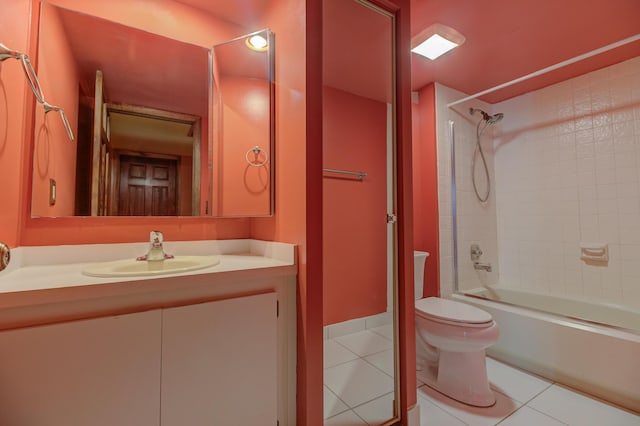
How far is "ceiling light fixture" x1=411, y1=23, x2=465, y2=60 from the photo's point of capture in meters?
1.69

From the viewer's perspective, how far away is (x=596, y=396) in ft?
4.87

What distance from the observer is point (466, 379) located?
148 centimetres

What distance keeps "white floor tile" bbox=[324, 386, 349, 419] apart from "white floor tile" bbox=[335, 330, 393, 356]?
0.76 ft

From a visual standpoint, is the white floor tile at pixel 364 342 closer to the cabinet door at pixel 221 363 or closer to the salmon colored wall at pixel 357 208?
the salmon colored wall at pixel 357 208

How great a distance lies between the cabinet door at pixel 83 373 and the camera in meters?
0.70

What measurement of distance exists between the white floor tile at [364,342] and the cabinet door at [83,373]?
2.82ft

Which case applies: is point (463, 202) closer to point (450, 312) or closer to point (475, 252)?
point (475, 252)

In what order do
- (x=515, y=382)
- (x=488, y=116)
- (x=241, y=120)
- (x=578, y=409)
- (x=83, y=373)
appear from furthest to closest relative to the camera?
(x=488, y=116)
(x=515, y=382)
(x=241, y=120)
(x=578, y=409)
(x=83, y=373)

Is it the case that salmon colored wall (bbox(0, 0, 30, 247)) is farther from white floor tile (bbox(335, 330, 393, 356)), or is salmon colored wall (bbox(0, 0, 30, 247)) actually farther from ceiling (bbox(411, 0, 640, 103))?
ceiling (bbox(411, 0, 640, 103))

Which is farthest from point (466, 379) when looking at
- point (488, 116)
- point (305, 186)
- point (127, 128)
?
point (488, 116)

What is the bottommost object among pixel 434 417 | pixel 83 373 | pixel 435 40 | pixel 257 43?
pixel 434 417

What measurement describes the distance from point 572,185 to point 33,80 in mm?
3497

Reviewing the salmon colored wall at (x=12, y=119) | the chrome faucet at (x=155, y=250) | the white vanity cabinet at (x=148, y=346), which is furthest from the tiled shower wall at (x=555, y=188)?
Answer: the salmon colored wall at (x=12, y=119)

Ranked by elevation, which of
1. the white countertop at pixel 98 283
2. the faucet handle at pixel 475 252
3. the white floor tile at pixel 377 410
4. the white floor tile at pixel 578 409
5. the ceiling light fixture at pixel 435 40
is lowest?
the white floor tile at pixel 578 409
